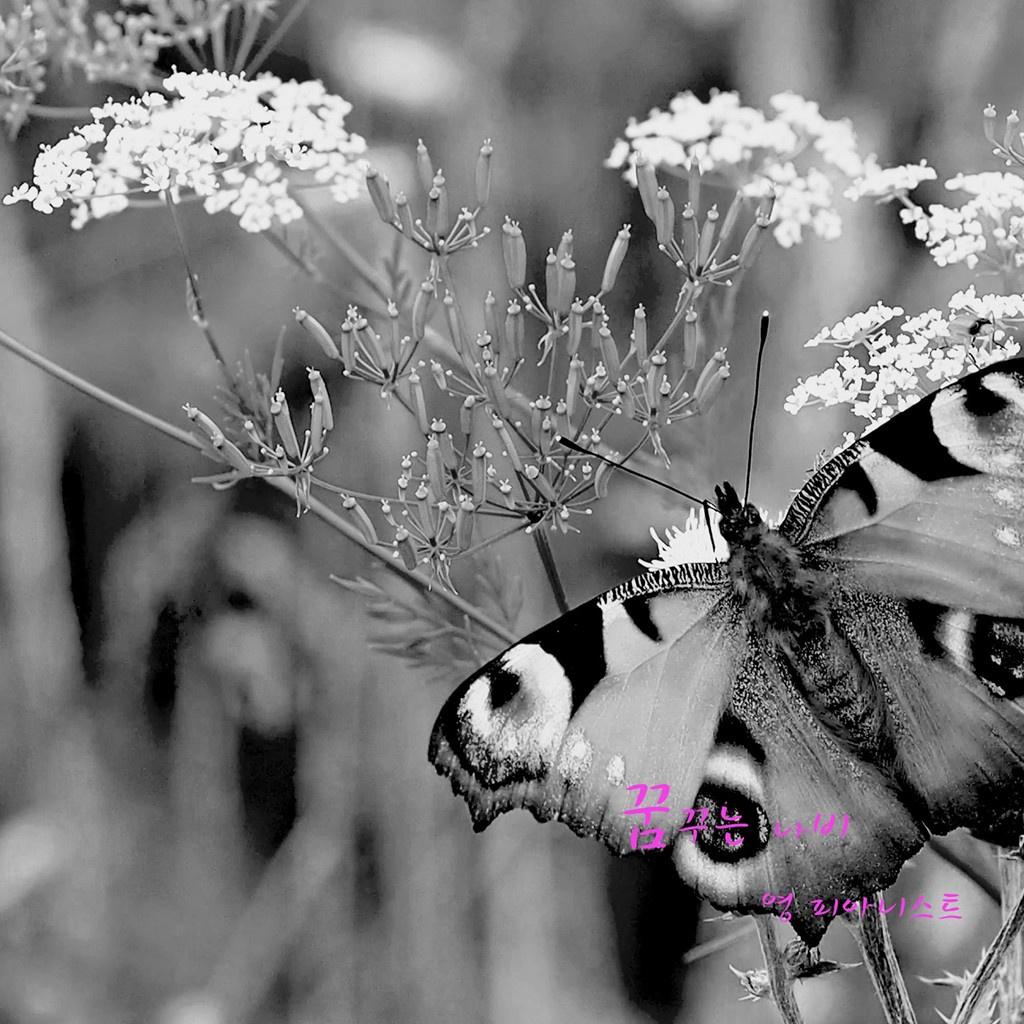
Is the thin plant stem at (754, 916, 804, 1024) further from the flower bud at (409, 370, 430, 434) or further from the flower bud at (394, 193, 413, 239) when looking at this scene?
the flower bud at (394, 193, 413, 239)

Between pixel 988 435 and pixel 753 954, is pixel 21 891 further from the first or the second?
pixel 988 435

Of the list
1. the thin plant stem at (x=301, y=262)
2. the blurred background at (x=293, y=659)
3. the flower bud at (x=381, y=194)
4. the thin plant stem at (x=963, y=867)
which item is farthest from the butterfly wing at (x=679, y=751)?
the blurred background at (x=293, y=659)

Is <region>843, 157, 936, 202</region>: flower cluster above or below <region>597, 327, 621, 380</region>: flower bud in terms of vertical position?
above

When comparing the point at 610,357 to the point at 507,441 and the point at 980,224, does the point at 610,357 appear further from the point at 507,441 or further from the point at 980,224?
the point at 980,224

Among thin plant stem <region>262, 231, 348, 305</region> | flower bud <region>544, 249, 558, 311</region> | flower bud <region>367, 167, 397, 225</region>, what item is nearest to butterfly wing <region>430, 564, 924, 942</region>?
flower bud <region>544, 249, 558, 311</region>

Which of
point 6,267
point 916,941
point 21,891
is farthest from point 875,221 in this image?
point 21,891
